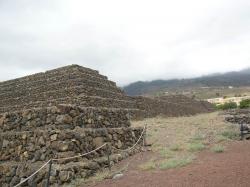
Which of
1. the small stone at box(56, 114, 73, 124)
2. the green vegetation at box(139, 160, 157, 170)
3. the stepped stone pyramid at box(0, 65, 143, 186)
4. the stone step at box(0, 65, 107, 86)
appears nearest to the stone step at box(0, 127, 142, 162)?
the stepped stone pyramid at box(0, 65, 143, 186)

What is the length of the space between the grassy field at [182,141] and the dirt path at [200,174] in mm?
518

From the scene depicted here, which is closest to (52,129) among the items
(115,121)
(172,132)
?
(115,121)

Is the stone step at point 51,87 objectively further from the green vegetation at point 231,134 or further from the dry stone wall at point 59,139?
the green vegetation at point 231,134

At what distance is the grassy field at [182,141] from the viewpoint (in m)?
13.3

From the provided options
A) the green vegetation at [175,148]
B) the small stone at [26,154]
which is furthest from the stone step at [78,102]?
the small stone at [26,154]

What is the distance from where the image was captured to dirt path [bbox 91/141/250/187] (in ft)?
34.0

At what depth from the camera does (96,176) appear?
487 inches

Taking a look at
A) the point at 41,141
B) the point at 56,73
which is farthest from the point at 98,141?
the point at 56,73

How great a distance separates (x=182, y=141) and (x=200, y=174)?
6.44 metres

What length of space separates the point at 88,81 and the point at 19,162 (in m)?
14.8

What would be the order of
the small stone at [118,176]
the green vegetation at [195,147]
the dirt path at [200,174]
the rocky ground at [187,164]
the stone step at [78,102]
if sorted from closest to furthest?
the dirt path at [200,174] < the rocky ground at [187,164] < the small stone at [118,176] < the green vegetation at [195,147] < the stone step at [78,102]

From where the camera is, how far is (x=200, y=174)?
36.6 ft

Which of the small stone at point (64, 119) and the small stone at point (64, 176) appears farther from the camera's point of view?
the small stone at point (64, 119)

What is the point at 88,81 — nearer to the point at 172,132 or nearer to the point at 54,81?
the point at 54,81
